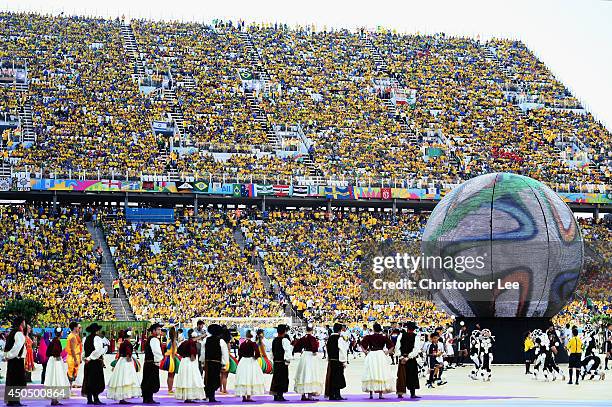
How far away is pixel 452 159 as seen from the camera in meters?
68.2

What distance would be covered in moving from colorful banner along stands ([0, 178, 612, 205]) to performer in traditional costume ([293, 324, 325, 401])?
37.0m

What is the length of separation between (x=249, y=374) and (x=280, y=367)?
0.60 m

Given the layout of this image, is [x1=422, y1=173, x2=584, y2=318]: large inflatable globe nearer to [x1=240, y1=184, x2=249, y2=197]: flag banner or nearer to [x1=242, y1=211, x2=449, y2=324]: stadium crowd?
[x1=242, y1=211, x2=449, y2=324]: stadium crowd

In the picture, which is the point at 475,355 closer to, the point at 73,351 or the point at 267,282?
the point at 73,351

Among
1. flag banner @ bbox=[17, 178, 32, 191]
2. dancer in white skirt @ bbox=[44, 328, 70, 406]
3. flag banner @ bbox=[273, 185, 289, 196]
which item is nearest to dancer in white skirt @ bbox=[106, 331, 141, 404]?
dancer in white skirt @ bbox=[44, 328, 70, 406]

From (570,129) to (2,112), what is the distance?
33.3 metres

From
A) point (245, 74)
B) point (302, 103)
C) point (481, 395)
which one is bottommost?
point (481, 395)

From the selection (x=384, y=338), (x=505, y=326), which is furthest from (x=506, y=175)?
(x=384, y=338)

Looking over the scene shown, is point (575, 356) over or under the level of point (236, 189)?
under

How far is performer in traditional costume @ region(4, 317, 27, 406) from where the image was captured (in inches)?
825

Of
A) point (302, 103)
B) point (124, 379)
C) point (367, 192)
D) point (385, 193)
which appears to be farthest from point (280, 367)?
point (302, 103)

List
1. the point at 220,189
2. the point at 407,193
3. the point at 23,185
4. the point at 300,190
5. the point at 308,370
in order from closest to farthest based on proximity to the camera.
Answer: the point at 308,370 < the point at 23,185 < the point at 220,189 < the point at 300,190 < the point at 407,193

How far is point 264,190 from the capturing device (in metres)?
61.0

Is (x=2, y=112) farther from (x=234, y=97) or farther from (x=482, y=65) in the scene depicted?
(x=482, y=65)
